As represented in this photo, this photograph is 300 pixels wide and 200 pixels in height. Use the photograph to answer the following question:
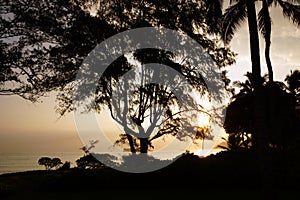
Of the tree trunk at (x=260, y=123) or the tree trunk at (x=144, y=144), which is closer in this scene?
the tree trunk at (x=260, y=123)

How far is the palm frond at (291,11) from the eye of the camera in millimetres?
19766

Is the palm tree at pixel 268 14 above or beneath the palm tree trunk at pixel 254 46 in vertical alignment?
above

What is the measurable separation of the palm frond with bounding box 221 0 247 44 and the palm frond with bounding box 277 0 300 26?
7.03 ft

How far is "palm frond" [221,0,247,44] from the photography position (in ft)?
64.7

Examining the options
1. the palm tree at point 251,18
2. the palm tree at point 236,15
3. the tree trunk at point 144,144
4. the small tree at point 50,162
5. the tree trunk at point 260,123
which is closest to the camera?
the tree trunk at point 260,123

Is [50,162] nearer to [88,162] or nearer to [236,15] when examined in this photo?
[88,162]

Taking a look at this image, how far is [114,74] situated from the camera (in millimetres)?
24750

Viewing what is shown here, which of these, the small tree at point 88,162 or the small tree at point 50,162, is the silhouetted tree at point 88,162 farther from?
the small tree at point 50,162

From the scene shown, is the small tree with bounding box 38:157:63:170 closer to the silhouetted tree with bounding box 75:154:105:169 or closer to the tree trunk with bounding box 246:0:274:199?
the silhouetted tree with bounding box 75:154:105:169

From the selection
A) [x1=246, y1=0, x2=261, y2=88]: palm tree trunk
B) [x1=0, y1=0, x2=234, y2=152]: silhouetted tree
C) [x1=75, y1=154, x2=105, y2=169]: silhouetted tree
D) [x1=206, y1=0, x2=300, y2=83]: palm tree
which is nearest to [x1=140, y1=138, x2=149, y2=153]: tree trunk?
A: [x1=0, y1=0, x2=234, y2=152]: silhouetted tree

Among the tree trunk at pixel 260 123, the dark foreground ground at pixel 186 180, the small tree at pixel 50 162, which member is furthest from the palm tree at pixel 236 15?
the small tree at pixel 50 162

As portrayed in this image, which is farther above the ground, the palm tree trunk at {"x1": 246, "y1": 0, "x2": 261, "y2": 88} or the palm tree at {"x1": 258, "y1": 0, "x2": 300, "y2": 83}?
the palm tree at {"x1": 258, "y1": 0, "x2": 300, "y2": 83}

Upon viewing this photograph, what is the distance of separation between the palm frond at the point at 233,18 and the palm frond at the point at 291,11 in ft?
7.03

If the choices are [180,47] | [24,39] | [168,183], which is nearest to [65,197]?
[168,183]
